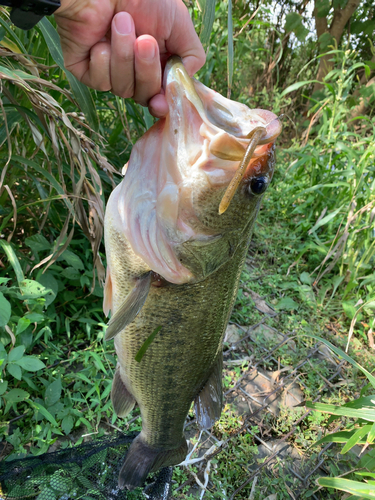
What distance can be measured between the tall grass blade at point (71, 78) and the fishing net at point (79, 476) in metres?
1.43

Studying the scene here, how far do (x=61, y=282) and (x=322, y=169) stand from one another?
3.10 meters

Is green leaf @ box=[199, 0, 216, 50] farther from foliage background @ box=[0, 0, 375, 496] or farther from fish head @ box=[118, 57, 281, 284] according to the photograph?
fish head @ box=[118, 57, 281, 284]

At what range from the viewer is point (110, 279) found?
4.27ft

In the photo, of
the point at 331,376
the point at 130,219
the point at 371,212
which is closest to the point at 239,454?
the point at 331,376

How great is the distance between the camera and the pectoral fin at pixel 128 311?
1.09 meters

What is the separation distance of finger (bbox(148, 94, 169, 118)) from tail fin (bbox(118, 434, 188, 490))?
1.39 metres

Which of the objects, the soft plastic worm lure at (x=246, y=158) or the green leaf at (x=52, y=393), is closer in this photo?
the soft plastic worm lure at (x=246, y=158)

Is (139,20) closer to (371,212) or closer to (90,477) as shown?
(90,477)

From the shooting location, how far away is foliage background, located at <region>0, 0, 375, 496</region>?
154 centimetres

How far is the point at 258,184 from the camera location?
1.01m

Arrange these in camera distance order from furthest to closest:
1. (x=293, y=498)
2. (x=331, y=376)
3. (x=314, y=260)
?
(x=314, y=260) → (x=331, y=376) → (x=293, y=498)

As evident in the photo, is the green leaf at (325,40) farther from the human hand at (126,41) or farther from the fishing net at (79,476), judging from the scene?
the fishing net at (79,476)

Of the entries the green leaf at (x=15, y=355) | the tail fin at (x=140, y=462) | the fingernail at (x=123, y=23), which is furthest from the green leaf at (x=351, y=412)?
the fingernail at (x=123, y=23)

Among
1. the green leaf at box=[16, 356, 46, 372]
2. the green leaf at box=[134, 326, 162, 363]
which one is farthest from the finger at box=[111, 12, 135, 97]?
the green leaf at box=[16, 356, 46, 372]
